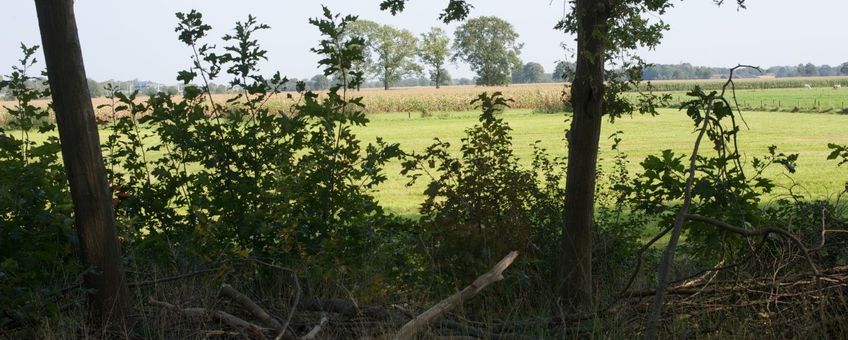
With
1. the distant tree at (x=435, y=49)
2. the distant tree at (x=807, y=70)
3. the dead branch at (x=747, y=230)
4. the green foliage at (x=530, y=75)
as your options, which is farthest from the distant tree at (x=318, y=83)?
the distant tree at (x=807, y=70)

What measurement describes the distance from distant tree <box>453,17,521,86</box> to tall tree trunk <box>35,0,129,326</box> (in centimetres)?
8360

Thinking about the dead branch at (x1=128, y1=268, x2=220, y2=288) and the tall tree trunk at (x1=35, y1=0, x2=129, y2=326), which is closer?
the tall tree trunk at (x1=35, y1=0, x2=129, y2=326)

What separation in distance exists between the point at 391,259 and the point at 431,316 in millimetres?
2080

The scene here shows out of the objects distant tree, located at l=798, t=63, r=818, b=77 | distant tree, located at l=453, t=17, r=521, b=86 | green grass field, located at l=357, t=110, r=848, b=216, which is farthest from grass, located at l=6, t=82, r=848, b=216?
distant tree, located at l=798, t=63, r=818, b=77

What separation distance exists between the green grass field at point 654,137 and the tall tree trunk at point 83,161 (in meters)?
10.1

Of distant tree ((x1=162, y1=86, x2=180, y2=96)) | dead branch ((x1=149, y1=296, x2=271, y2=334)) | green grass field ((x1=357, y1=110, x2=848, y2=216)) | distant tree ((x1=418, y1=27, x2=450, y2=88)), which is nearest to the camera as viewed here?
dead branch ((x1=149, y1=296, x2=271, y2=334))

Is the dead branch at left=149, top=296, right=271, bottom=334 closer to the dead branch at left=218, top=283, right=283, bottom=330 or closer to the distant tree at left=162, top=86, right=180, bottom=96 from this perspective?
the dead branch at left=218, top=283, right=283, bottom=330

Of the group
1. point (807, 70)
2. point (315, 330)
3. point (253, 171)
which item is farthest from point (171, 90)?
point (807, 70)

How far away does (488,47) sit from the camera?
3597 inches

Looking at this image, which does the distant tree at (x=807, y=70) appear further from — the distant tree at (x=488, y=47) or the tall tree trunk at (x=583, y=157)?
the tall tree trunk at (x=583, y=157)

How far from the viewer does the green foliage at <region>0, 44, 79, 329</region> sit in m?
5.33

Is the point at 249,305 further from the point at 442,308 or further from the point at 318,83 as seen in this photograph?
the point at 318,83

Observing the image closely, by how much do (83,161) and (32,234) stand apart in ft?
4.17

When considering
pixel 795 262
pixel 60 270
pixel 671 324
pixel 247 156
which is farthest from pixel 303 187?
pixel 795 262
